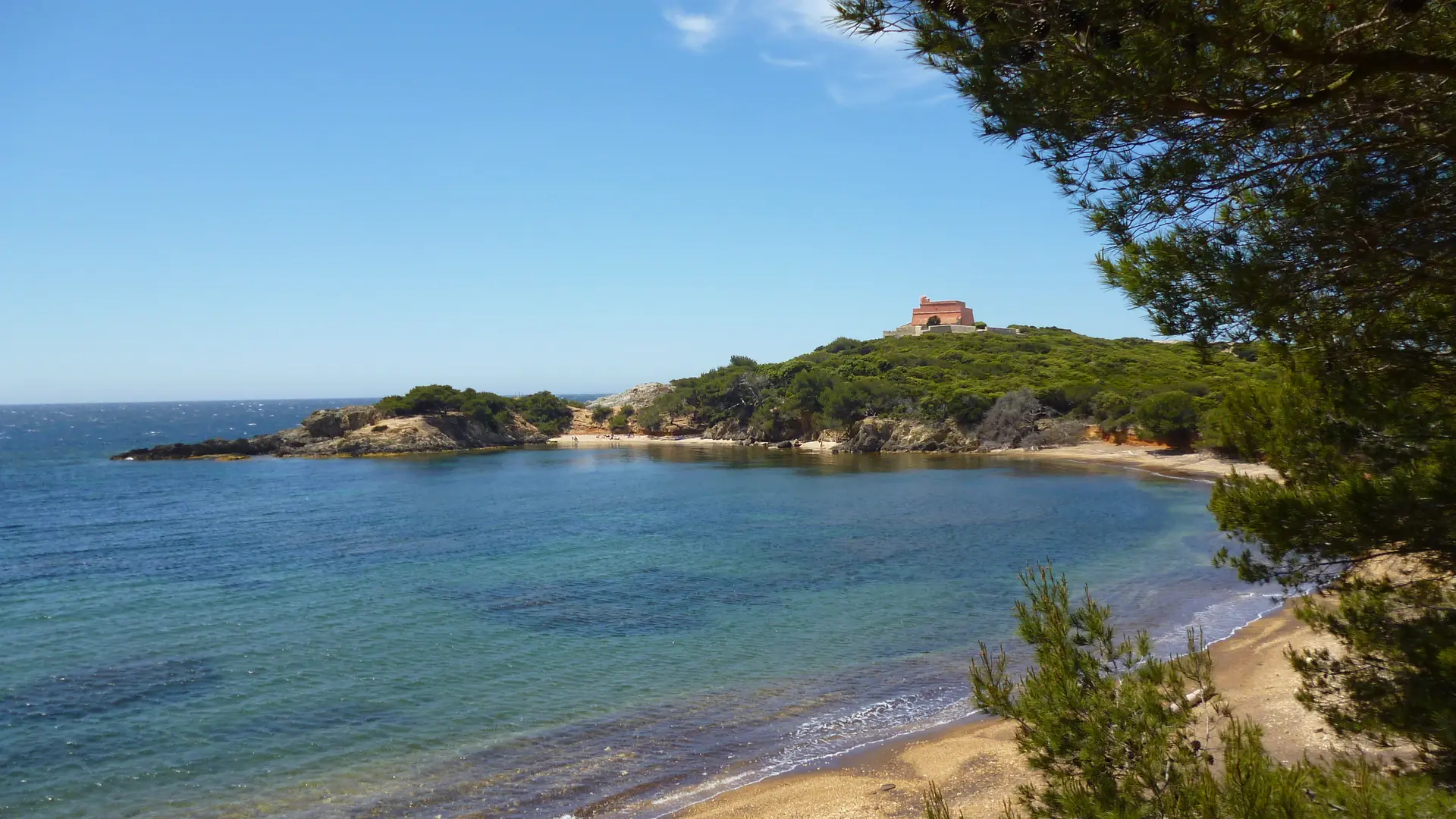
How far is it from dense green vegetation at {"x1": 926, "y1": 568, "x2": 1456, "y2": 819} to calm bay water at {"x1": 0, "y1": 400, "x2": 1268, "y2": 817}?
601cm

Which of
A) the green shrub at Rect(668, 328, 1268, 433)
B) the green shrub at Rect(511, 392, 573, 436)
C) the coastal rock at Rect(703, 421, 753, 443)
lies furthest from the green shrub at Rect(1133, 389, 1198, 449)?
the green shrub at Rect(511, 392, 573, 436)

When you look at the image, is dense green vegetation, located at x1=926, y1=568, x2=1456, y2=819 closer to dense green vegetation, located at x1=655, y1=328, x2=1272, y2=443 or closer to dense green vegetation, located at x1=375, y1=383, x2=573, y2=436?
dense green vegetation, located at x1=655, y1=328, x2=1272, y2=443

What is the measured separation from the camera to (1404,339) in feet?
18.4

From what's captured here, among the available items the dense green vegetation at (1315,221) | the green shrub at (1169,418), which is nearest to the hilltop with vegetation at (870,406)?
the green shrub at (1169,418)

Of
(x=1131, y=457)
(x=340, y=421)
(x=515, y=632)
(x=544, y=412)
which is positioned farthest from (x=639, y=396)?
(x=515, y=632)

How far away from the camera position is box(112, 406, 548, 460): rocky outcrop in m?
67.8

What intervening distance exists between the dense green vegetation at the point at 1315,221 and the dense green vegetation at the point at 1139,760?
0.83 meters

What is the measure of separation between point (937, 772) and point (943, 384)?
192 feet

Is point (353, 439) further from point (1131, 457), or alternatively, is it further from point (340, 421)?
point (1131, 457)

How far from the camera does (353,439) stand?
229ft

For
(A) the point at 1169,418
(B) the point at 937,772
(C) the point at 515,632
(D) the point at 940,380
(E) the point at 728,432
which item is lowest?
(C) the point at 515,632

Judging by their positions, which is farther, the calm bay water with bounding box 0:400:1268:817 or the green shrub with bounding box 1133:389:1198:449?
the green shrub with bounding box 1133:389:1198:449

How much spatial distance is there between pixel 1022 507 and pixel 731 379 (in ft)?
164

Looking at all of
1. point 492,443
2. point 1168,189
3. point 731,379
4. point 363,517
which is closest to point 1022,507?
point 363,517
